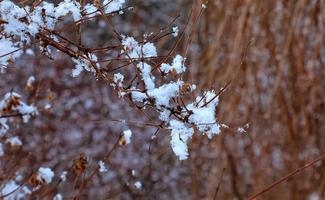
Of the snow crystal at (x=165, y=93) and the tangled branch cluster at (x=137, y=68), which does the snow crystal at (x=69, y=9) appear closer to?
the tangled branch cluster at (x=137, y=68)

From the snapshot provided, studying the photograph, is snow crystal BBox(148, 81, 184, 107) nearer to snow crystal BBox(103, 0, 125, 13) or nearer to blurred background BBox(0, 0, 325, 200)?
snow crystal BBox(103, 0, 125, 13)

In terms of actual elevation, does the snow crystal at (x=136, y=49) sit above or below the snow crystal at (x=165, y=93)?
above

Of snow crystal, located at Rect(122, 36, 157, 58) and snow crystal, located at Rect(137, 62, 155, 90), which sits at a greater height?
snow crystal, located at Rect(122, 36, 157, 58)

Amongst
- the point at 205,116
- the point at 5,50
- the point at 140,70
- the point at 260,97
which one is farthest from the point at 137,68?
the point at 260,97

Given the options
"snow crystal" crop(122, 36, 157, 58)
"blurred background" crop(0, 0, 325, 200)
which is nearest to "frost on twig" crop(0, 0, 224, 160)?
"snow crystal" crop(122, 36, 157, 58)

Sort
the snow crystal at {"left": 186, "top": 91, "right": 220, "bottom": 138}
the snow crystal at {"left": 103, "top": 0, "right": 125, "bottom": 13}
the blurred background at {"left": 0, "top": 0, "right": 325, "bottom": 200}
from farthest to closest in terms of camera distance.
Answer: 1. the blurred background at {"left": 0, "top": 0, "right": 325, "bottom": 200}
2. the snow crystal at {"left": 103, "top": 0, "right": 125, "bottom": 13}
3. the snow crystal at {"left": 186, "top": 91, "right": 220, "bottom": 138}

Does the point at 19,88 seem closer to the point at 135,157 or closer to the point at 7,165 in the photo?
the point at 135,157

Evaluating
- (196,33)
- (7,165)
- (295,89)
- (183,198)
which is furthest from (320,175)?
(7,165)

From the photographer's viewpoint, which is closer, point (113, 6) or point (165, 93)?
point (165, 93)

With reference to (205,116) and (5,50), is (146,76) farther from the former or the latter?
(5,50)

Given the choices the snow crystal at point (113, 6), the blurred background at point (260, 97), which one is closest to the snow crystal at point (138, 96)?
the snow crystal at point (113, 6)

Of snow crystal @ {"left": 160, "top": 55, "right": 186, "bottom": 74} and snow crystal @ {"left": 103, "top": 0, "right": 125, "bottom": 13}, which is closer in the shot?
snow crystal @ {"left": 160, "top": 55, "right": 186, "bottom": 74}
